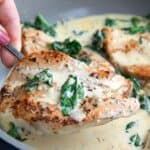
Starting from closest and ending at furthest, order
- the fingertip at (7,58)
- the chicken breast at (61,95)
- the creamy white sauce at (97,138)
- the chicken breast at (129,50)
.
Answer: the chicken breast at (61,95) → the creamy white sauce at (97,138) → the fingertip at (7,58) → the chicken breast at (129,50)

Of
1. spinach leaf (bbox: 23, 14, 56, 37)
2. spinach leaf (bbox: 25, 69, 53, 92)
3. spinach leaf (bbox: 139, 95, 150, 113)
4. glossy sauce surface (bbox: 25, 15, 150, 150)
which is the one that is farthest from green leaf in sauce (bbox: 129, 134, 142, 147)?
spinach leaf (bbox: 23, 14, 56, 37)

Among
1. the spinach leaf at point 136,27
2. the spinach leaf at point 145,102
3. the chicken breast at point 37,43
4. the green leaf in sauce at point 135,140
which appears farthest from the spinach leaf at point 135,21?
the green leaf in sauce at point 135,140

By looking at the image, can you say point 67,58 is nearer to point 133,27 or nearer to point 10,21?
point 10,21

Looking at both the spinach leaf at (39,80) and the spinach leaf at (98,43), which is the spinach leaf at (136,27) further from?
the spinach leaf at (39,80)

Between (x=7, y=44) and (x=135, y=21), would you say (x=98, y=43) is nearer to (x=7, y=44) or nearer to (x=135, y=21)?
(x=135, y=21)

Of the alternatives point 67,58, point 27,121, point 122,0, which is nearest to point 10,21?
point 67,58

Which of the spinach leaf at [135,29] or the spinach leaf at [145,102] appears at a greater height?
the spinach leaf at [135,29]

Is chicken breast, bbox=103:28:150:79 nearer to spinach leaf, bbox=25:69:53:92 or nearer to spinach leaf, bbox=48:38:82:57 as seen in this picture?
spinach leaf, bbox=48:38:82:57
